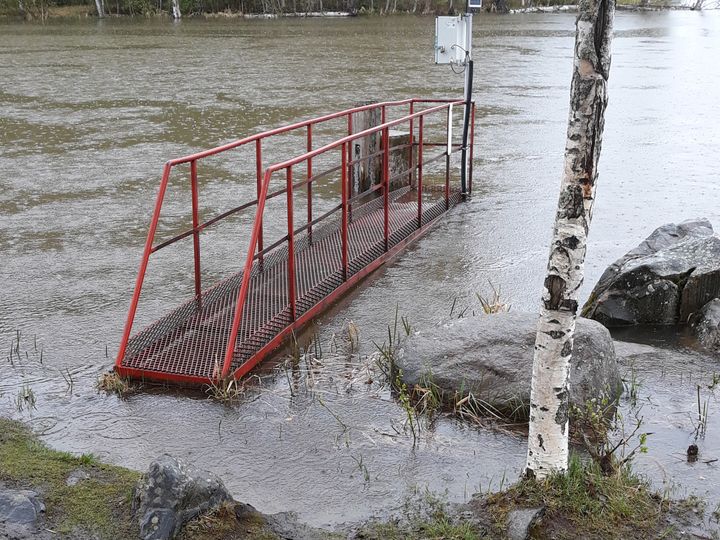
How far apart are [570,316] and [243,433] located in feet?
6.50

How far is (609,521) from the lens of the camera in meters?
3.62

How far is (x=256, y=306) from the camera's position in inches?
249

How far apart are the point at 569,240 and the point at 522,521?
1156 mm

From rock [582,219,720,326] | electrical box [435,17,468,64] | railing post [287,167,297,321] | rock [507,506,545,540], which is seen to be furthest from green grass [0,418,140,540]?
electrical box [435,17,468,64]

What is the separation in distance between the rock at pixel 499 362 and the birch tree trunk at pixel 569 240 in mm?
1039

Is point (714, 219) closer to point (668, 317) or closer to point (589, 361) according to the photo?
point (668, 317)

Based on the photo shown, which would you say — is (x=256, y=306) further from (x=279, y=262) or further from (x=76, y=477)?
(x=76, y=477)

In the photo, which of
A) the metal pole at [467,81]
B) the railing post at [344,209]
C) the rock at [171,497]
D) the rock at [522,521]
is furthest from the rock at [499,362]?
the metal pole at [467,81]

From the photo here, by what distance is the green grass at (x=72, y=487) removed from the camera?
3.70m

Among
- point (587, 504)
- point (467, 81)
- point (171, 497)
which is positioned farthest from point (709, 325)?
point (467, 81)

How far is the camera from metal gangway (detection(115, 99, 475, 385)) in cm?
544

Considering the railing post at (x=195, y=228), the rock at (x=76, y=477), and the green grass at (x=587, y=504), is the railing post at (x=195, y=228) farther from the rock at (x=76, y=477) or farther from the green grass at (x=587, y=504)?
the green grass at (x=587, y=504)

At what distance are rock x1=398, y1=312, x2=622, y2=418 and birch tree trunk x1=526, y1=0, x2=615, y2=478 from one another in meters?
1.04

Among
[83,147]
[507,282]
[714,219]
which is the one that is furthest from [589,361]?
[83,147]
